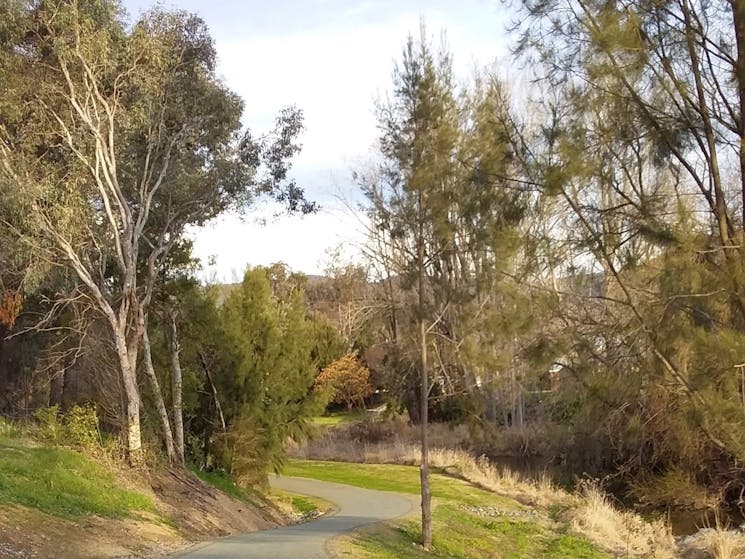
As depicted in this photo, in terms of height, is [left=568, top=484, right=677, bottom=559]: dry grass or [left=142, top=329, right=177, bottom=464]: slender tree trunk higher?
[left=142, top=329, right=177, bottom=464]: slender tree trunk

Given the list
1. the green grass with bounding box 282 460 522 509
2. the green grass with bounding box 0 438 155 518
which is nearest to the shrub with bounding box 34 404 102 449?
the green grass with bounding box 0 438 155 518

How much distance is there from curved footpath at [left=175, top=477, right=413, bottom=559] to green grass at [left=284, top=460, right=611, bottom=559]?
0.55 meters

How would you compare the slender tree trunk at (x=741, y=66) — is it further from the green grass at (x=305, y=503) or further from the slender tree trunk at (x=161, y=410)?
the green grass at (x=305, y=503)

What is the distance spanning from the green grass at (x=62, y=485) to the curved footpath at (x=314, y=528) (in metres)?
2.11

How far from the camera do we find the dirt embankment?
10.2 m

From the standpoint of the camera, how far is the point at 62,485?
13133mm

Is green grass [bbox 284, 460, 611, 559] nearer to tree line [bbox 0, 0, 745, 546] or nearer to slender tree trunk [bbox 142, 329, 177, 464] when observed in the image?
tree line [bbox 0, 0, 745, 546]

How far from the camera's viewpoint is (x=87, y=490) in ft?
43.6

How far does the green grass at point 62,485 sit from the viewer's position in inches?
475

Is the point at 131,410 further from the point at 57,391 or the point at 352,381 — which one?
the point at 352,381

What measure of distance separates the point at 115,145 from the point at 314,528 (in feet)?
29.4

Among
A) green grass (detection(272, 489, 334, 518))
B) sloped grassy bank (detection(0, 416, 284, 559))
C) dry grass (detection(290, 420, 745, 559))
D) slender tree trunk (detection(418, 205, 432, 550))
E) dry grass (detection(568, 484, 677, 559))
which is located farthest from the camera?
green grass (detection(272, 489, 334, 518))

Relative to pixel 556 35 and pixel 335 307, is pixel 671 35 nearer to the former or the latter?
pixel 556 35

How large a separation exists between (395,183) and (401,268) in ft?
5.16
